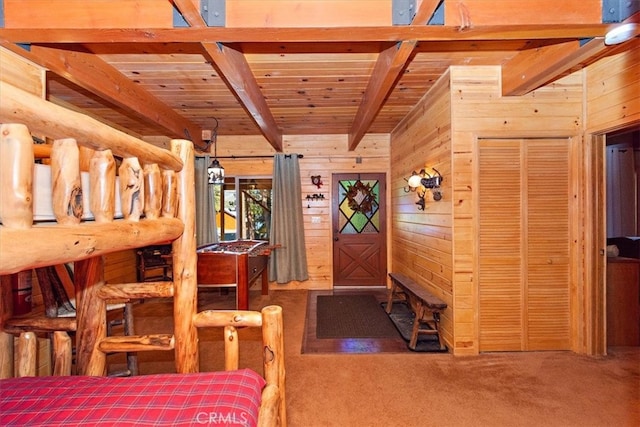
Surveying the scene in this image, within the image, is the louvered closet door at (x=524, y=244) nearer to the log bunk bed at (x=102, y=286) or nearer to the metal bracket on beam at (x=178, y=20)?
the log bunk bed at (x=102, y=286)

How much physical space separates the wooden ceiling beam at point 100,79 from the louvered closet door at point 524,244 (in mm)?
3365

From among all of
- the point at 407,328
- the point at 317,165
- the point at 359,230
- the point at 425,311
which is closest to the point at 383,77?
the point at 425,311

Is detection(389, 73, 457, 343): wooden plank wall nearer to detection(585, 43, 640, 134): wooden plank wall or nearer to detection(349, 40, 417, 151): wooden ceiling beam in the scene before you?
detection(349, 40, 417, 151): wooden ceiling beam

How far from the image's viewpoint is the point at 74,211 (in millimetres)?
824

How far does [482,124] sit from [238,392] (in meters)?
2.79

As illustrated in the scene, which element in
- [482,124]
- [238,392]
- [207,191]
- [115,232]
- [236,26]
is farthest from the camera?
[207,191]

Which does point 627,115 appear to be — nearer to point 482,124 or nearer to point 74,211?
point 482,124

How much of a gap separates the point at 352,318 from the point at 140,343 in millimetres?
2585

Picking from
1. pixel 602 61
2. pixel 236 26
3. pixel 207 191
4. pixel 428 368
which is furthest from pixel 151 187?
pixel 207 191

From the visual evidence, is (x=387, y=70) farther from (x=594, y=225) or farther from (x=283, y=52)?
(x=594, y=225)

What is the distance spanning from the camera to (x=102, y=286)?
1.64 metres

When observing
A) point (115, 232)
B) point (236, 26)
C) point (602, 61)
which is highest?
point (602, 61)

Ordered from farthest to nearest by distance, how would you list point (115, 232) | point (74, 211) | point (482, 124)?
point (482, 124)
point (115, 232)
point (74, 211)

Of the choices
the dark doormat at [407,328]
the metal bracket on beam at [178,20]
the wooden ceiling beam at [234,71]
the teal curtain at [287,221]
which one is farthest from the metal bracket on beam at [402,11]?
the teal curtain at [287,221]
